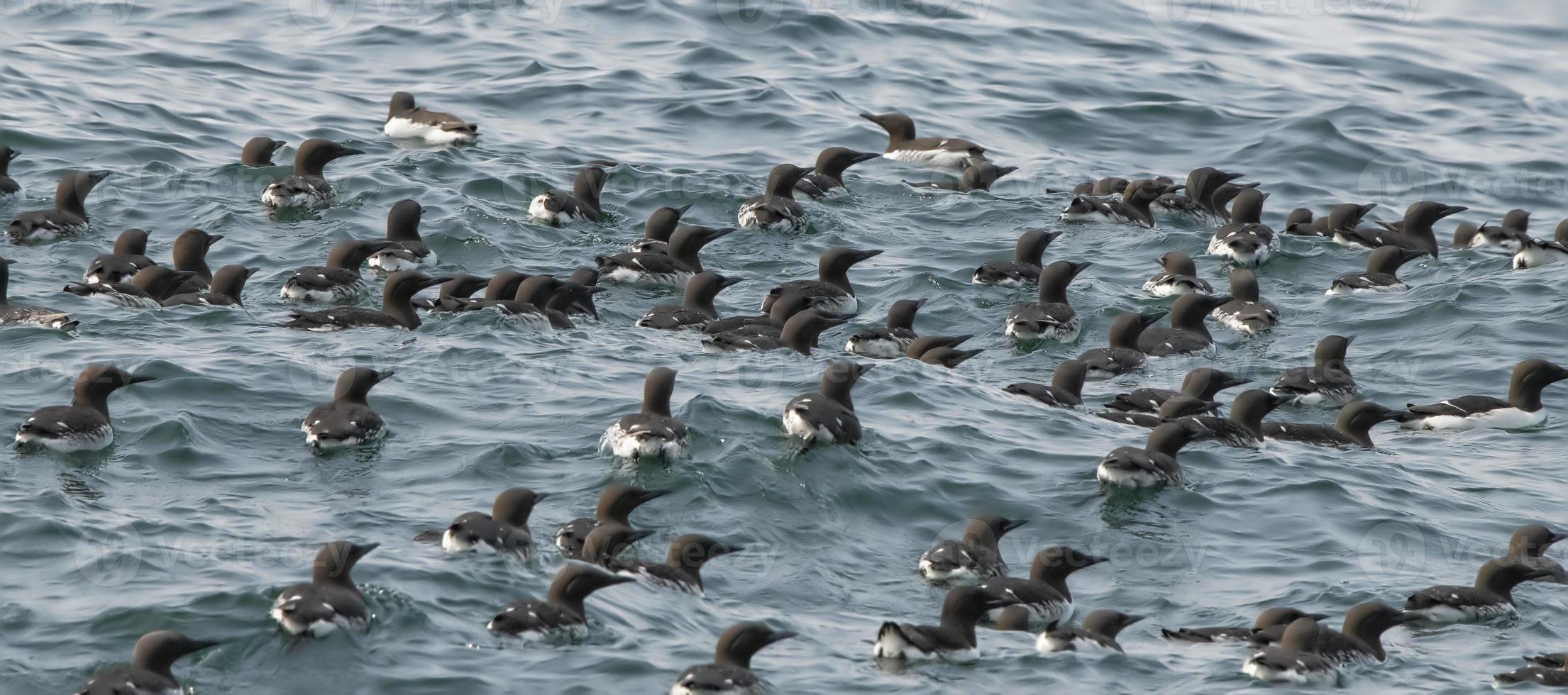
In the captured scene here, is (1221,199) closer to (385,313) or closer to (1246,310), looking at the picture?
(1246,310)

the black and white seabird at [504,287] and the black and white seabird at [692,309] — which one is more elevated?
the black and white seabird at [504,287]

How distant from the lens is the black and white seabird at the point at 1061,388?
1550 cm

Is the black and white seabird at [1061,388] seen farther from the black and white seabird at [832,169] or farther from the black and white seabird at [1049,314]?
the black and white seabird at [832,169]

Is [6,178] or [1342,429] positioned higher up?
[6,178]

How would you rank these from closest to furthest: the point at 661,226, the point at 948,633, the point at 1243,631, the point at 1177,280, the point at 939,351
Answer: the point at 948,633
the point at 1243,631
the point at 939,351
the point at 1177,280
the point at 661,226

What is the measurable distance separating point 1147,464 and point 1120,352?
161 inches

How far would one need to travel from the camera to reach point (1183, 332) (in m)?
18.2

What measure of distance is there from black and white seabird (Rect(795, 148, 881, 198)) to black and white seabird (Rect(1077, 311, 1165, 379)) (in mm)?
5642

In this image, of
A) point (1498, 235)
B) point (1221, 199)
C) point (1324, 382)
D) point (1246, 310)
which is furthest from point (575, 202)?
point (1498, 235)

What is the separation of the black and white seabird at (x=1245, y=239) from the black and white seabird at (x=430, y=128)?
9371 millimetres

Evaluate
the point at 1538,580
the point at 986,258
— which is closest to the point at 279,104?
the point at 986,258

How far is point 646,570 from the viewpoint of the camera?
36.4 ft

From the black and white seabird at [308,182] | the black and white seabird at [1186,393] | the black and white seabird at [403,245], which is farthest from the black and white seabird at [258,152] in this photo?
the black and white seabird at [1186,393]

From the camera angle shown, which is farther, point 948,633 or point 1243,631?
point 1243,631
